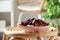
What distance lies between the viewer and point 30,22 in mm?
1754

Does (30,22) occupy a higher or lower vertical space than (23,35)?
higher

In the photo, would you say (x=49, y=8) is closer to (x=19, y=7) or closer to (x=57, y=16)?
(x=57, y=16)

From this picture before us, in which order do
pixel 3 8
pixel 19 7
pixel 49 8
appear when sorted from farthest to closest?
pixel 3 8
pixel 19 7
pixel 49 8

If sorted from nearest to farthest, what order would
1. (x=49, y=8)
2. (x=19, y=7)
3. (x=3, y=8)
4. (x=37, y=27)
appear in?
(x=37, y=27) → (x=49, y=8) → (x=19, y=7) → (x=3, y=8)

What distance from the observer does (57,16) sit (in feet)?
9.59

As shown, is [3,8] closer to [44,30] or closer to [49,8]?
[49,8]

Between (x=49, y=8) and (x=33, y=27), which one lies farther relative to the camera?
(x=49, y=8)

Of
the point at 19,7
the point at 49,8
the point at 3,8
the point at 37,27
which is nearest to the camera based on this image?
the point at 37,27

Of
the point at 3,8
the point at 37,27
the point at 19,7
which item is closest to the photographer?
the point at 37,27

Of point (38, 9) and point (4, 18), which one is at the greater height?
point (38, 9)

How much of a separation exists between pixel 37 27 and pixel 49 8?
1.25 meters

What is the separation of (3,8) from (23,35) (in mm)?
2029

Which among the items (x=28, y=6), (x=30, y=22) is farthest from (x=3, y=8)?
(x=30, y=22)

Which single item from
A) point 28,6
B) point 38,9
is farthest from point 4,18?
point 38,9
